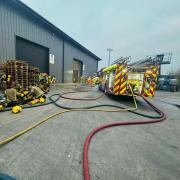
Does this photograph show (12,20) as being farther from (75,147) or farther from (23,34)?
(75,147)

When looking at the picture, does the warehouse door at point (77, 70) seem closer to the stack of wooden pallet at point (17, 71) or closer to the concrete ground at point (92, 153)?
the stack of wooden pallet at point (17, 71)

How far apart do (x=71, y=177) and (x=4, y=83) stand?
6563 millimetres

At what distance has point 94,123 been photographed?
2896mm

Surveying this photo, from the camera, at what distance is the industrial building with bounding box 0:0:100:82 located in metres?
6.98

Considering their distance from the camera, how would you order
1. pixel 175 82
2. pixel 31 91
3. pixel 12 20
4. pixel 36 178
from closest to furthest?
1. pixel 36 178
2. pixel 31 91
3. pixel 12 20
4. pixel 175 82

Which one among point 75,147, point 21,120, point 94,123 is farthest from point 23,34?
point 75,147

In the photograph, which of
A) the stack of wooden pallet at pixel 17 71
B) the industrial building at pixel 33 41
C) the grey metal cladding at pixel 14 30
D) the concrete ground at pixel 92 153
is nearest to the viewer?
the concrete ground at pixel 92 153

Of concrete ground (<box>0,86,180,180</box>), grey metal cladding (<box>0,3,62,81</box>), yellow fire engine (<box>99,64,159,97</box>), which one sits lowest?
concrete ground (<box>0,86,180,180</box>)

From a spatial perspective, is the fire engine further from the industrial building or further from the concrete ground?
the industrial building

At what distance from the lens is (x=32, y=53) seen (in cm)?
916

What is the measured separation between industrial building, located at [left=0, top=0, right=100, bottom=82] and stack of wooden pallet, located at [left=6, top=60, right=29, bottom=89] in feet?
5.11

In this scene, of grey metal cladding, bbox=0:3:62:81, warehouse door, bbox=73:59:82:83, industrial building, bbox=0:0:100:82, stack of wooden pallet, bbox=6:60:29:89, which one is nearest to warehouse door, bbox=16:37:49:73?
industrial building, bbox=0:0:100:82

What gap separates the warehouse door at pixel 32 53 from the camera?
806 centimetres

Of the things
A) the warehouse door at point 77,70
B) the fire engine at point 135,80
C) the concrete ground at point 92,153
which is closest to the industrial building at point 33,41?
the warehouse door at point 77,70
